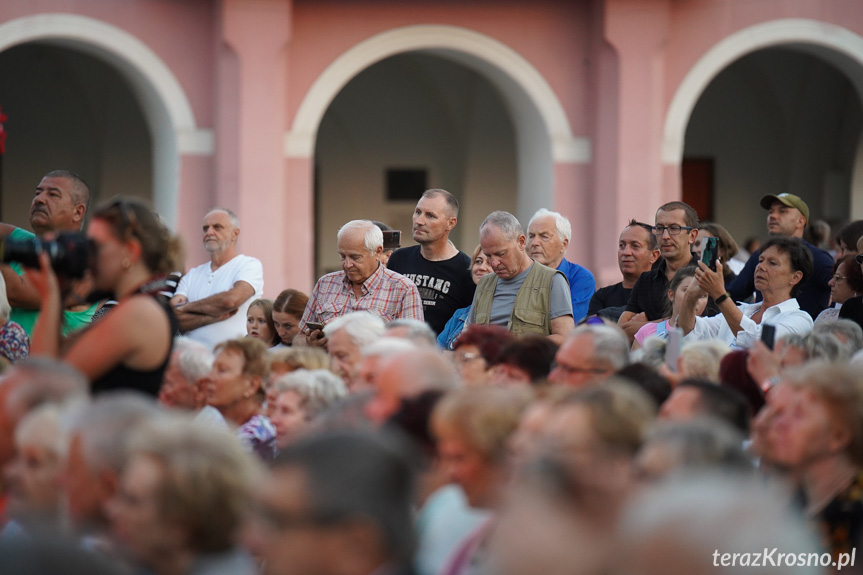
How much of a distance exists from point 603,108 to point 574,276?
206 inches

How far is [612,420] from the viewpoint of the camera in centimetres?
279

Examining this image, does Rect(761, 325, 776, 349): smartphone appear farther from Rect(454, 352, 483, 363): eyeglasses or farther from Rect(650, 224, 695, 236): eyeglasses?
Rect(650, 224, 695, 236): eyeglasses

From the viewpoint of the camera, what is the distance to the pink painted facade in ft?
36.6

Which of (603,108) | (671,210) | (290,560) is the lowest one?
(290,560)

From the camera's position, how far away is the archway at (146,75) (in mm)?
10852

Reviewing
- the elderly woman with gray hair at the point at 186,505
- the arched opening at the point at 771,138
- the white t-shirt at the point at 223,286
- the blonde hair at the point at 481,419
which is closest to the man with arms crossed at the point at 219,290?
the white t-shirt at the point at 223,286

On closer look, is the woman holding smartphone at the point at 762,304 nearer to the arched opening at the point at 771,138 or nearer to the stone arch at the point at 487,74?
the stone arch at the point at 487,74

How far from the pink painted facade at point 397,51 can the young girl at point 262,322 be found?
456 cm

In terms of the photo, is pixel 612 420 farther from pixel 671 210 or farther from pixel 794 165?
pixel 794 165

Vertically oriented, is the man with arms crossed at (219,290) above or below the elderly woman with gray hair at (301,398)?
above

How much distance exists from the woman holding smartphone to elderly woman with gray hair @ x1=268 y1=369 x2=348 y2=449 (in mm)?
2249

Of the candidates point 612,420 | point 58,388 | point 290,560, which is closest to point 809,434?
point 612,420

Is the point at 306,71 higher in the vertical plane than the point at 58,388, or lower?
higher

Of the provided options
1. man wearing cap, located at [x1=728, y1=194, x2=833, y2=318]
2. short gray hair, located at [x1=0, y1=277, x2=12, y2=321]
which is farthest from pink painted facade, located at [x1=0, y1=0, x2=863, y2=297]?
short gray hair, located at [x1=0, y1=277, x2=12, y2=321]
